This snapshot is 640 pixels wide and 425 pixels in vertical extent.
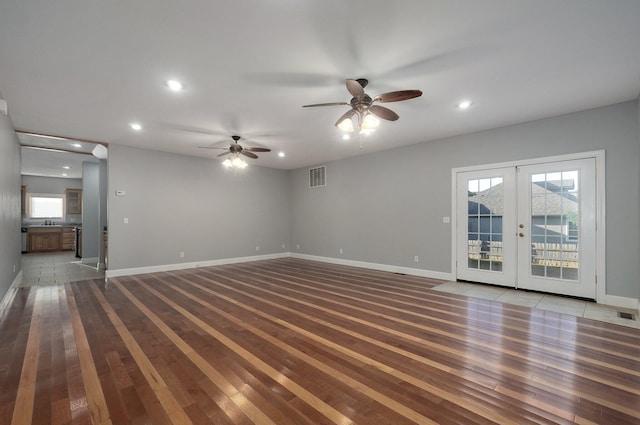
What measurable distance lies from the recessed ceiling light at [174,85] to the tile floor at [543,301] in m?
4.93

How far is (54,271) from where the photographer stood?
6836 mm

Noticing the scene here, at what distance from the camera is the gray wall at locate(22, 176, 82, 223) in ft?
36.0

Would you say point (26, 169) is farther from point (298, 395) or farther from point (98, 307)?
point (298, 395)

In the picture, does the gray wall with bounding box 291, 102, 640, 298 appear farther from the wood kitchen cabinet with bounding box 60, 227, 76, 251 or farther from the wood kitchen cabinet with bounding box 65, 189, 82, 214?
the wood kitchen cabinet with bounding box 65, 189, 82, 214

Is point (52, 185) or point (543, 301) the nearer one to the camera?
point (543, 301)

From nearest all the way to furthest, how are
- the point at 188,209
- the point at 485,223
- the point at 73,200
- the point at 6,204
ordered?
the point at 6,204, the point at 485,223, the point at 188,209, the point at 73,200

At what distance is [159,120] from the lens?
4.69 m

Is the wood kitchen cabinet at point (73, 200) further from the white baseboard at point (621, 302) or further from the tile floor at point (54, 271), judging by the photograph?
the white baseboard at point (621, 302)

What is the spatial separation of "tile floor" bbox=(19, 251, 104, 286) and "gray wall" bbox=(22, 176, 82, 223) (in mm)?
3339

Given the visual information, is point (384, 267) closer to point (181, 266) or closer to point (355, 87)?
point (355, 87)

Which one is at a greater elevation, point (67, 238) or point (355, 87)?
point (355, 87)

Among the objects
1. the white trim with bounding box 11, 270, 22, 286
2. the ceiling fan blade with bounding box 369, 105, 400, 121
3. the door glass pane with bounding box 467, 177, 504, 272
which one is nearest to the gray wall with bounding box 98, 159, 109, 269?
the white trim with bounding box 11, 270, 22, 286

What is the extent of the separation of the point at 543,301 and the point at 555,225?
4.04 ft

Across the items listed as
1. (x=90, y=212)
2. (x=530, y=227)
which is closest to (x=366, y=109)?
(x=530, y=227)
